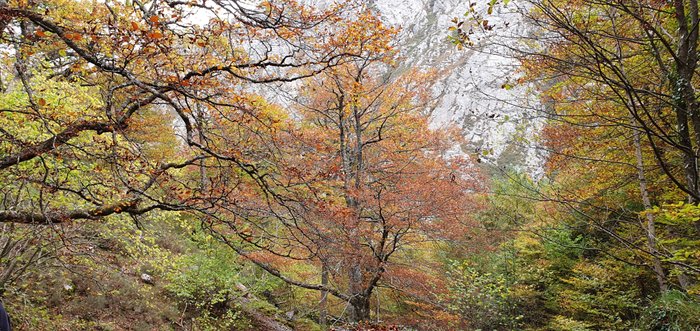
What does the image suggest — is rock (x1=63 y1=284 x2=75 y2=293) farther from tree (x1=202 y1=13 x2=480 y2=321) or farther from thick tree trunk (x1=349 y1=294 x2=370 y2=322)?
thick tree trunk (x1=349 y1=294 x2=370 y2=322)

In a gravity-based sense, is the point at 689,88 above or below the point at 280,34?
below

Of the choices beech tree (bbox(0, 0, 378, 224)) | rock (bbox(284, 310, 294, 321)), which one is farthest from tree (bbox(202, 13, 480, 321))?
rock (bbox(284, 310, 294, 321))

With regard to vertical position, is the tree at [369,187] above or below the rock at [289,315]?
above

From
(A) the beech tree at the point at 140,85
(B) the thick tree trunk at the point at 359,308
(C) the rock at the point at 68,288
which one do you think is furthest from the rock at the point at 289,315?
(A) the beech tree at the point at 140,85

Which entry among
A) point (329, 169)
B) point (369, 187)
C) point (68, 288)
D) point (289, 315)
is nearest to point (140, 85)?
point (329, 169)

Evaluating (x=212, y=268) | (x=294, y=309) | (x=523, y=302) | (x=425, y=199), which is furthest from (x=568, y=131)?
(x=294, y=309)

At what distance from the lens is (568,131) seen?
8.80m

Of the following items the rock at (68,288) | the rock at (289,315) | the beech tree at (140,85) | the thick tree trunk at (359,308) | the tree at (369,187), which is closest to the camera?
the beech tree at (140,85)

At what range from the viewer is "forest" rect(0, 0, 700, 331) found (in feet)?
10.8

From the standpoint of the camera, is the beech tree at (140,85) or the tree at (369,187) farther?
the tree at (369,187)

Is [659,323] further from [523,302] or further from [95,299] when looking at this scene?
[95,299]

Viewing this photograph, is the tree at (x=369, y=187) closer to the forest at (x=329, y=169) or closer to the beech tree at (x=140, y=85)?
the forest at (x=329, y=169)

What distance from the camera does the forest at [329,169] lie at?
330 cm

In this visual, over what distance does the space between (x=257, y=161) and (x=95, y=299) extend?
7.38m
